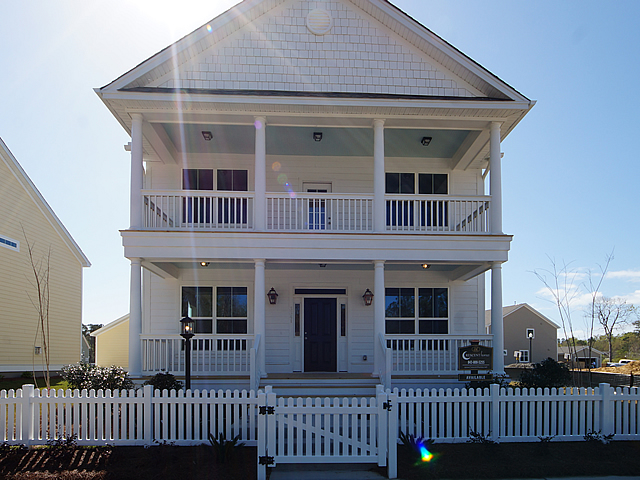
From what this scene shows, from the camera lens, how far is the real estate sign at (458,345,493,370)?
10516mm

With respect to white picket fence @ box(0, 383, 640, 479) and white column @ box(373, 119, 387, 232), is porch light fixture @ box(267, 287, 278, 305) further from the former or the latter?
white picket fence @ box(0, 383, 640, 479)

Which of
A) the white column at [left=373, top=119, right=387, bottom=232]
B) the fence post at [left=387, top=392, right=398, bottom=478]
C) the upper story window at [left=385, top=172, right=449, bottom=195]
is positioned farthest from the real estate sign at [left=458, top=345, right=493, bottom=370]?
the upper story window at [left=385, top=172, right=449, bottom=195]

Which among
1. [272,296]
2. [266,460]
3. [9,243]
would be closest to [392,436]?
[266,460]

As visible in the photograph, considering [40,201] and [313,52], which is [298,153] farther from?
[40,201]

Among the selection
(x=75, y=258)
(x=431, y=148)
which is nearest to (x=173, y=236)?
(x=431, y=148)

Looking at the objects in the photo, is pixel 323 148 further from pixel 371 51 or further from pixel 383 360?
pixel 383 360

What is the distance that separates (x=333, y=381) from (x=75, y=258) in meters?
17.0

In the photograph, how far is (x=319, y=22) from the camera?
38.2ft

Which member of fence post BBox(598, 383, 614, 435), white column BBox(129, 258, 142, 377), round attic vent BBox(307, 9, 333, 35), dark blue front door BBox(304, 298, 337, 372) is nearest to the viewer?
fence post BBox(598, 383, 614, 435)

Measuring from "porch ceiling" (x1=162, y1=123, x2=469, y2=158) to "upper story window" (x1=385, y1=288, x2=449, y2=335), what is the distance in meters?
3.81

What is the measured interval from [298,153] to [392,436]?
27.3ft

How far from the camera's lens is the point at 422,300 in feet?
46.1

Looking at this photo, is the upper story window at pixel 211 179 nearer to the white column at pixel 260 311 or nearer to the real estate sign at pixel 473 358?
the white column at pixel 260 311

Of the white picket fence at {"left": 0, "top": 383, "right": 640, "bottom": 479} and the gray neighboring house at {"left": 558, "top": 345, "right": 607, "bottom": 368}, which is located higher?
the white picket fence at {"left": 0, "top": 383, "right": 640, "bottom": 479}
